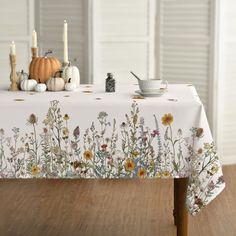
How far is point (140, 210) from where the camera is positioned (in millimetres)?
3740

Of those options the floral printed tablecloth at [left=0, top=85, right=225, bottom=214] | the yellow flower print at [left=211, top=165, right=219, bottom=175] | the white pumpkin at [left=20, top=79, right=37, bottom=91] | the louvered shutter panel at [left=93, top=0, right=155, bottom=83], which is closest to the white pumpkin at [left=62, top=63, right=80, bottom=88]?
the white pumpkin at [left=20, top=79, right=37, bottom=91]

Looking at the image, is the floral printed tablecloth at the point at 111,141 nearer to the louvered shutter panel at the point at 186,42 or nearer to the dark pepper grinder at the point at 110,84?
the dark pepper grinder at the point at 110,84

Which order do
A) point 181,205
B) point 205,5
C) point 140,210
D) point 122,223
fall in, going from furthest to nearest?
point 205,5
point 140,210
point 122,223
point 181,205

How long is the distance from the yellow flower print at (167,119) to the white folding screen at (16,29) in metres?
2.18

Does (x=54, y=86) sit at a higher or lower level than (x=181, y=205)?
higher

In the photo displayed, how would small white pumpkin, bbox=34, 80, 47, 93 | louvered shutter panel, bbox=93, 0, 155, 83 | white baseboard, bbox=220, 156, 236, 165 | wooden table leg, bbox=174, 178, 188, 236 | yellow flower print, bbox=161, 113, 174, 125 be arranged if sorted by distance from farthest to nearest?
white baseboard, bbox=220, 156, 236, 165 < louvered shutter panel, bbox=93, 0, 155, 83 < small white pumpkin, bbox=34, 80, 47, 93 < wooden table leg, bbox=174, 178, 188, 236 < yellow flower print, bbox=161, 113, 174, 125

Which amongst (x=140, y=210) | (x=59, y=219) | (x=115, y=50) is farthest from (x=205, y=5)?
(x=59, y=219)

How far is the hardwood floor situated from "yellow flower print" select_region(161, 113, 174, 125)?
0.79 meters

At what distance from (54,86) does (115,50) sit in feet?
5.24

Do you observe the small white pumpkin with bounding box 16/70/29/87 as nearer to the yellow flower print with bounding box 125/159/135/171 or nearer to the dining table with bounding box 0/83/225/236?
the dining table with bounding box 0/83/225/236

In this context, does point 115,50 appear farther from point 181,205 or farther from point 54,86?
point 181,205

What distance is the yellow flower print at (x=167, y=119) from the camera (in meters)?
2.82

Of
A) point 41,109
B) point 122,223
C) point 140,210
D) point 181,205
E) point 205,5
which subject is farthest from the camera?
point 205,5

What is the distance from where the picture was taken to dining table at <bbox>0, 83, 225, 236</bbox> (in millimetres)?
2828
